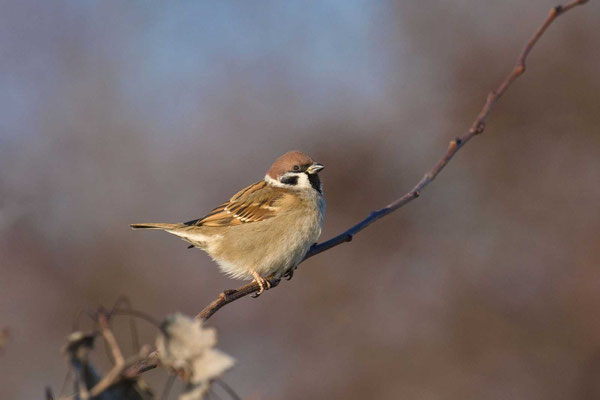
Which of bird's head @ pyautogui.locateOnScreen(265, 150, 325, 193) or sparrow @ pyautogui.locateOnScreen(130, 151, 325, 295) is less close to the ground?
bird's head @ pyautogui.locateOnScreen(265, 150, 325, 193)

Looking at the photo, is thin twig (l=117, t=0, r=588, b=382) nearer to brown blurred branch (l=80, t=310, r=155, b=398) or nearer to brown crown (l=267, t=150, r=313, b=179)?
brown blurred branch (l=80, t=310, r=155, b=398)

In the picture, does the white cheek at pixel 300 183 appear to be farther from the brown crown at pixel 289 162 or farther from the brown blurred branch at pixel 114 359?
the brown blurred branch at pixel 114 359

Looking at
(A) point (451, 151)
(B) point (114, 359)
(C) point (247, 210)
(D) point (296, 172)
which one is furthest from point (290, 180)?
(B) point (114, 359)

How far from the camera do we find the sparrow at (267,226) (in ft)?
12.3

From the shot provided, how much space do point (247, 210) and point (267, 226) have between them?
220 millimetres

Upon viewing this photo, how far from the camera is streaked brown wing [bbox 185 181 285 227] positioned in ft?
13.2

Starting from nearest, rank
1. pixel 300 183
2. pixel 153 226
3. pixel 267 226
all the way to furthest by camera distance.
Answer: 1. pixel 153 226
2. pixel 267 226
3. pixel 300 183

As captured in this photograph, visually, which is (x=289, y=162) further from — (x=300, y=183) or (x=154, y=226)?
(x=154, y=226)

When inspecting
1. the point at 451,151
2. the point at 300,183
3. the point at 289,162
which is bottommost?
the point at 300,183

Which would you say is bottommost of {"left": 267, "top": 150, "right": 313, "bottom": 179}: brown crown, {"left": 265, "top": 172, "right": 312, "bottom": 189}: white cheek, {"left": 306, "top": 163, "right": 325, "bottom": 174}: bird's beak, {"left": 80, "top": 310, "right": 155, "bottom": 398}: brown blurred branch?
{"left": 265, "top": 172, "right": 312, "bottom": 189}: white cheek

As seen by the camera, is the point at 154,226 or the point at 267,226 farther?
the point at 267,226

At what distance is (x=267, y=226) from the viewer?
3.94 meters

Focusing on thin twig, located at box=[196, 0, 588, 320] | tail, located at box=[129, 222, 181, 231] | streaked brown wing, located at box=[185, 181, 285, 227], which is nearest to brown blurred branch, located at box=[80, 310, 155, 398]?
thin twig, located at box=[196, 0, 588, 320]

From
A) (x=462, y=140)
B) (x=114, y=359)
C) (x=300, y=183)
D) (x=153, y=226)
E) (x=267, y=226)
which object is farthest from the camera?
(x=300, y=183)
